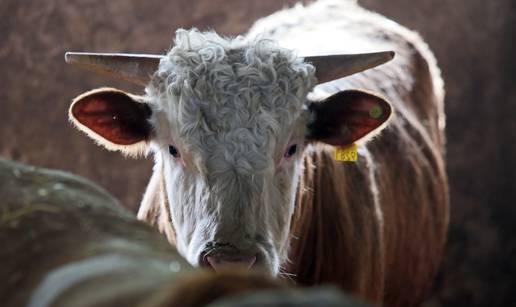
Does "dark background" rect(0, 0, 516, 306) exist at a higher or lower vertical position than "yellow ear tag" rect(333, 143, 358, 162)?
higher

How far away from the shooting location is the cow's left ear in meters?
4.68

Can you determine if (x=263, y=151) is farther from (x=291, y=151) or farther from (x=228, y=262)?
(x=228, y=262)

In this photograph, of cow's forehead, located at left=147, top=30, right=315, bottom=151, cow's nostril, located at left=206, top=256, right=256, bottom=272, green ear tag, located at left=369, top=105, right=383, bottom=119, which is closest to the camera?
cow's nostril, located at left=206, top=256, right=256, bottom=272

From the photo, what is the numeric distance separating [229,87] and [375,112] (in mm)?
767

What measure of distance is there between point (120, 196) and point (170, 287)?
686cm

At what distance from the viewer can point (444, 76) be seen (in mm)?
8906

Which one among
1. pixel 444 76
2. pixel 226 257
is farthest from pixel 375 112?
pixel 444 76

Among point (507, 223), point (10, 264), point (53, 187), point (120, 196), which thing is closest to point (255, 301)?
point (10, 264)

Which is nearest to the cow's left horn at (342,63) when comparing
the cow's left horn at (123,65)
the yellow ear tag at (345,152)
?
the yellow ear tag at (345,152)

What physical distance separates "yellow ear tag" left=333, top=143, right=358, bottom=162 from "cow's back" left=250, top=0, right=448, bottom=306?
0.05 m

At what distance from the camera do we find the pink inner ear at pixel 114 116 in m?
4.59

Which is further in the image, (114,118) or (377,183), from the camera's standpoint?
(377,183)

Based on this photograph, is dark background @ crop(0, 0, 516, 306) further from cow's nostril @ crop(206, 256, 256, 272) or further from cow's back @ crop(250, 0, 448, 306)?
cow's nostril @ crop(206, 256, 256, 272)

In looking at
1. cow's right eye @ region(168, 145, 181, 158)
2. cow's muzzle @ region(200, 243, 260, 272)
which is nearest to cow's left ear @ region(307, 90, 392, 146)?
cow's right eye @ region(168, 145, 181, 158)
